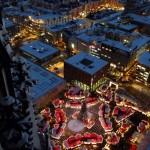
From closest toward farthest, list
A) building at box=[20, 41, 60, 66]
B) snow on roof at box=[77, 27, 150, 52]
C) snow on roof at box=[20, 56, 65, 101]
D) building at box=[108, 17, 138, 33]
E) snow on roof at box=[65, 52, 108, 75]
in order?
snow on roof at box=[20, 56, 65, 101] → snow on roof at box=[65, 52, 108, 75] → snow on roof at box=[77, 27, 150, 52] → building at box=[20, 41, 60, 66] → building at box=[108, 17, 138, 33]

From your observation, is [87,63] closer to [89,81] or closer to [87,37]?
[89,81]

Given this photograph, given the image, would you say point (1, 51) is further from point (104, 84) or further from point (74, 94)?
point (104, 84)

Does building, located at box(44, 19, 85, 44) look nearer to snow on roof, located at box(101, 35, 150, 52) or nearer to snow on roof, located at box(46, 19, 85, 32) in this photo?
snow on roof, located at box(46, 19, 85, 32)

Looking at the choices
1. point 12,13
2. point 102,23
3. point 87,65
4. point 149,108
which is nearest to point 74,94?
point 87,65

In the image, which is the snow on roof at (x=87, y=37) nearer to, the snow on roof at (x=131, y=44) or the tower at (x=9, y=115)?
the snow on roof at (x=131, y=44)

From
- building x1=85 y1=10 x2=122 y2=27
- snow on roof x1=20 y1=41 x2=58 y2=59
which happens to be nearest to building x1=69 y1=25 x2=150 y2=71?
snow on roof x1=20 y1=41 x2=58 y2=59

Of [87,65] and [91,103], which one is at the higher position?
[87,65]

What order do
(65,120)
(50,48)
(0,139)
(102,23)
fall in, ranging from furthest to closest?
(102,23), (50,48), (65,120), (0,139)

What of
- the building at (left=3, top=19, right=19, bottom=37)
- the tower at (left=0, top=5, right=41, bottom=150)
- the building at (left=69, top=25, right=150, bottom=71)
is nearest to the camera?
the tower at (left=0, top=5, right=41, bottom=150)
